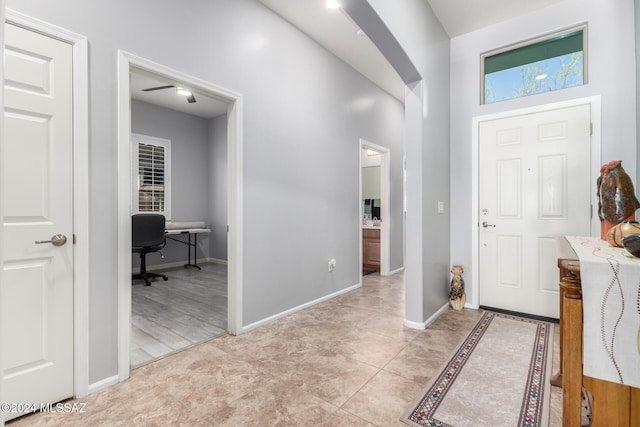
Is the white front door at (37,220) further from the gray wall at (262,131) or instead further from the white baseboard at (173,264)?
the white baseboard at (173,264)

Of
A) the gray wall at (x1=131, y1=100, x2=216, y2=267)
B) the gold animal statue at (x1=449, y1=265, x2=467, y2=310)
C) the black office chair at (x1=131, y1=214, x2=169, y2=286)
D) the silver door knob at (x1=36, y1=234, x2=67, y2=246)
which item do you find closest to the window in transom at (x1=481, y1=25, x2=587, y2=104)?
the gold animal statue at (x1=449, y1=265, x2=467, y2=310)

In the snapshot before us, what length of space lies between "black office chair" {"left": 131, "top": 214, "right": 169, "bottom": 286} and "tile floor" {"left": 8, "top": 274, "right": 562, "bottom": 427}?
8.42 feet

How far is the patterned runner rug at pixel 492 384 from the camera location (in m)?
1.70

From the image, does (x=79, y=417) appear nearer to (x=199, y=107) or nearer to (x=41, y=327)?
(x=41, y=327)

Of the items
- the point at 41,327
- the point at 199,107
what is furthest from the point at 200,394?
the point at 199,107

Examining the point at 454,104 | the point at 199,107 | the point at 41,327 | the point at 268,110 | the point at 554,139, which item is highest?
the point at 199,107

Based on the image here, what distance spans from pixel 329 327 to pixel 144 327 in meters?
1.77

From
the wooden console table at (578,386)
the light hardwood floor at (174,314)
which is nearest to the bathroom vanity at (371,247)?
the light hardwood floor at (174,314)

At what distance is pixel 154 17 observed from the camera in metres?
2.21

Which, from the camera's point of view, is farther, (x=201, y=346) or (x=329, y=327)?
(x=329, y=327)

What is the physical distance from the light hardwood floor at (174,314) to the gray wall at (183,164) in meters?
1.30

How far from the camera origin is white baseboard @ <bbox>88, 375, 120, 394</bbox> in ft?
6.31

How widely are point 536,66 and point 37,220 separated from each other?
441 cm

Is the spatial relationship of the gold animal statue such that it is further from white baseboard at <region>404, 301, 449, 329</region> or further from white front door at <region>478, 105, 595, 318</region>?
white baseboard at <region>404, 301, 449, 329</region>
